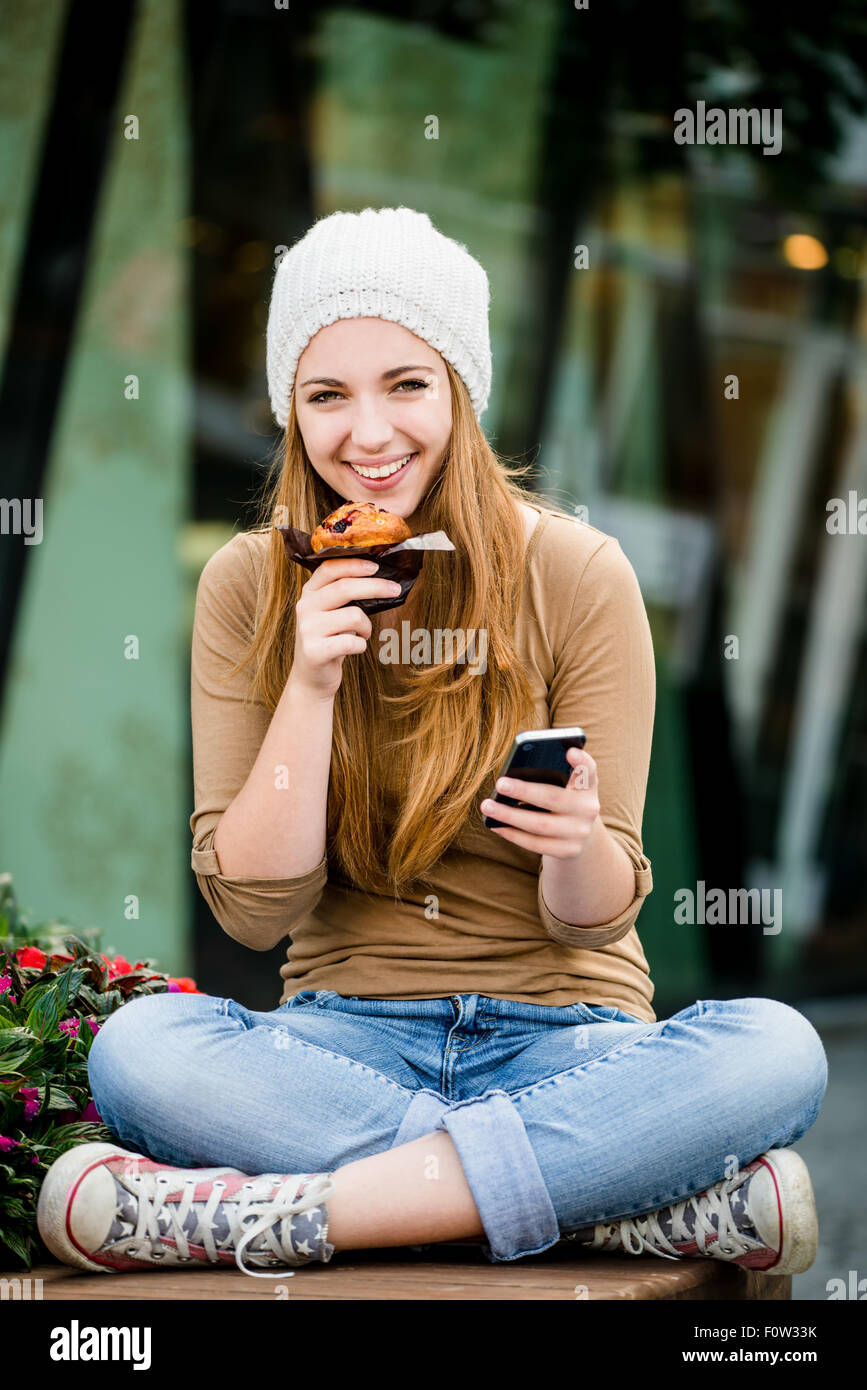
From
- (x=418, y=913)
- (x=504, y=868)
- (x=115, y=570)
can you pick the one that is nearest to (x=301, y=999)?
(x=418, y=913)

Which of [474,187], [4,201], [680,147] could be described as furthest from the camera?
[680,147]

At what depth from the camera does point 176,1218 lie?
233cm

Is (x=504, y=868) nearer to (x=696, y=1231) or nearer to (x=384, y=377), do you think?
(x=696, y=1231)

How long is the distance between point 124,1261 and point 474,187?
5.45m

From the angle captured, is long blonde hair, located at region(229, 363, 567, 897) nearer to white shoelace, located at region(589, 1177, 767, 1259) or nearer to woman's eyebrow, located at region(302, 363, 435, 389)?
woman's eyebrow, located at region(302, 363, 435, 389)

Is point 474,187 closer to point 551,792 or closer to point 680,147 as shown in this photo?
point 680,147

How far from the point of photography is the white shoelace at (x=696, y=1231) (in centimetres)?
237

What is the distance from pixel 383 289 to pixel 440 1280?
1.56 meters

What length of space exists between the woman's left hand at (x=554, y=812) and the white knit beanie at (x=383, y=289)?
0.84 metres

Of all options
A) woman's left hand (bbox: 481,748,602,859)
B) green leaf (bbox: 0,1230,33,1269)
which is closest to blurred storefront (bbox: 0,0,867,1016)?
green leaf (bbox: 0,1230,33,1269)

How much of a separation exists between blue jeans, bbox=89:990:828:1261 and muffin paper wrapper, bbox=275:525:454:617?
0.69 m

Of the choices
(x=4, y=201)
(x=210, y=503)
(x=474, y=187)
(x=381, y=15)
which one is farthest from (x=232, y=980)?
(x=381, y=15)

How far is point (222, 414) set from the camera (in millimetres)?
6176

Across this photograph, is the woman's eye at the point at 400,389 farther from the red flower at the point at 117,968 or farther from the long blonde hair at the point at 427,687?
the red flower at the point at 117,968
